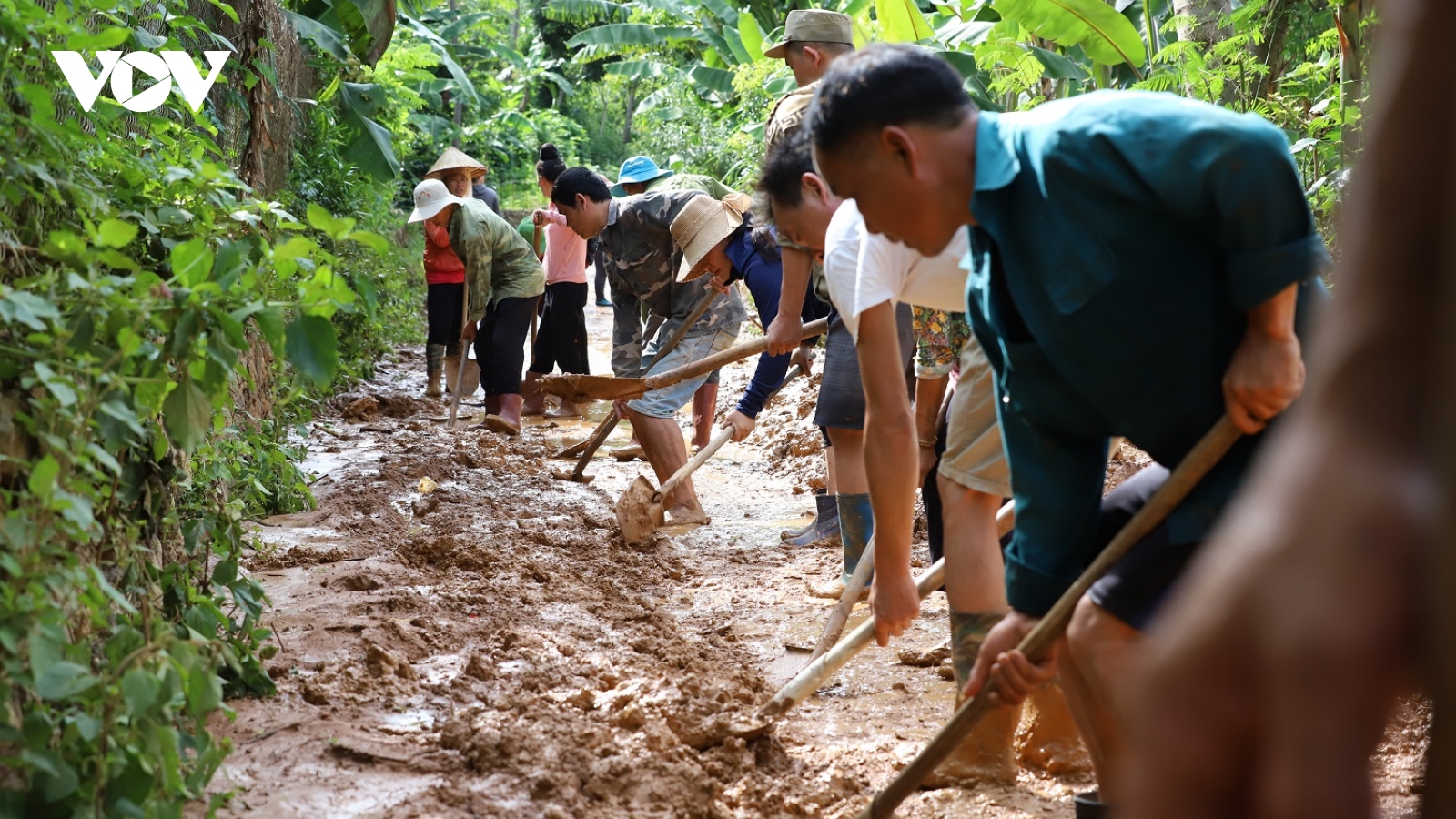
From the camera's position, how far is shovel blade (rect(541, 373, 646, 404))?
6.16m

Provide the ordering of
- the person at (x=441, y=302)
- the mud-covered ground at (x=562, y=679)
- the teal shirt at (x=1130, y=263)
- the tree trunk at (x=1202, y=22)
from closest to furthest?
the teal shirt at (x=1130, y=263) → the mud-covered ground at (x=562, y=679) → the tree trunk at (x=1202, y=22) → the person at (x=441, y=302)

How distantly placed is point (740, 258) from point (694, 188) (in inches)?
49.6

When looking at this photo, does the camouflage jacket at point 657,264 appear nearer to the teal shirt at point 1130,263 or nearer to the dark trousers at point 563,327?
the dark trousers at point 563,327

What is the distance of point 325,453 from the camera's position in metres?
8.04

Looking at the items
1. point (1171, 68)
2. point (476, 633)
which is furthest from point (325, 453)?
point (1171, 68)

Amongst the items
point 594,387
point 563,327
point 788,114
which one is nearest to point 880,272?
point 788,114

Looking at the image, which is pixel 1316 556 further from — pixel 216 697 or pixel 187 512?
pixel 187 512

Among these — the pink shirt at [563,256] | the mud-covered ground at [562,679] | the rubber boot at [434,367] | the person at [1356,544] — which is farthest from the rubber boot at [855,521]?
the rubber boot at [434,367]

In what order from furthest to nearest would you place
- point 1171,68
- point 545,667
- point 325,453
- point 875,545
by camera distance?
point 325,453 < point 1171,68 < point 545,667 < point 875,545

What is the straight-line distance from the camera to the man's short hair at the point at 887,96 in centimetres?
216

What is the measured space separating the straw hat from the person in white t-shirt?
263cm

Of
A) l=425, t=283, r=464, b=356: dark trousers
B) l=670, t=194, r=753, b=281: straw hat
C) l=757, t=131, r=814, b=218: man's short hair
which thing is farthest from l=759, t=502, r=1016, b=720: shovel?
l=425, t=283, r=464, b=356: dark trousers

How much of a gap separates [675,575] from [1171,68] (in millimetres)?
3743

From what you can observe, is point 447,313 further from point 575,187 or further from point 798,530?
point 798,530
